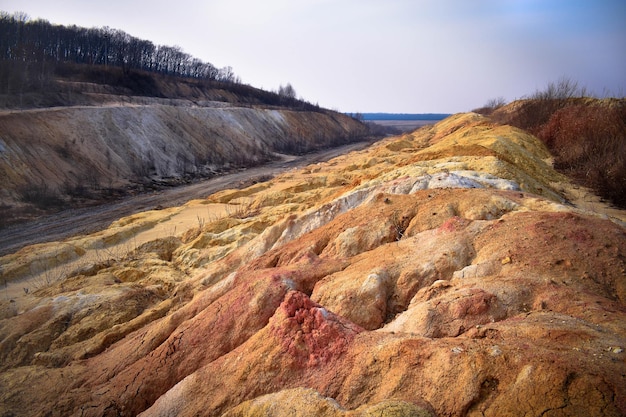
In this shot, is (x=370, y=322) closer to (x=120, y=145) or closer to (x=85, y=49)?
(x=120, y=145)

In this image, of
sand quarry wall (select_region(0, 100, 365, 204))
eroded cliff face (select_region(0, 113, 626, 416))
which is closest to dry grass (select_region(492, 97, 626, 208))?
eroded cliff face (select_region(0, 113, 626, 416))

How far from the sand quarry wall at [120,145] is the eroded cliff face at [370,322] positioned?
14.2 metres

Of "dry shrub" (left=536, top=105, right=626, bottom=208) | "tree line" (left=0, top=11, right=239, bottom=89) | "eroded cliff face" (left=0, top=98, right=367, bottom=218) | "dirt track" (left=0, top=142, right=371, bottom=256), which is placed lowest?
"dirt track" (left=0, top=142, right=371, bottom=256)

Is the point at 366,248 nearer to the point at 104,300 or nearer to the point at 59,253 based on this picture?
the point at 104,300

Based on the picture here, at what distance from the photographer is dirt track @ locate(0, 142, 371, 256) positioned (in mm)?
15664

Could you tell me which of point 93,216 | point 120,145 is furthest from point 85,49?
point 93,216

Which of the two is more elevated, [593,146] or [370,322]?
[593,146]

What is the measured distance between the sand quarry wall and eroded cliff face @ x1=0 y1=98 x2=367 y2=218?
5cm

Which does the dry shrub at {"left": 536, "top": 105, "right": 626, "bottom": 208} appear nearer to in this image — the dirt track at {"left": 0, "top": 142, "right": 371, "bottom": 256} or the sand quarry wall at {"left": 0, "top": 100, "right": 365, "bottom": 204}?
the dirt track at {"left": 0, "top": 142, "right": 371, "bottom": 256}

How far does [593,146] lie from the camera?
51.5 ft

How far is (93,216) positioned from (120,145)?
10614mm

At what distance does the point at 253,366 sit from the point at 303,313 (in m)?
0.76

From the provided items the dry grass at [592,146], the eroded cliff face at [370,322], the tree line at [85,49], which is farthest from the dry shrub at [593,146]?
the tree line at [85,49]

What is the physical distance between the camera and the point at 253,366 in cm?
432
